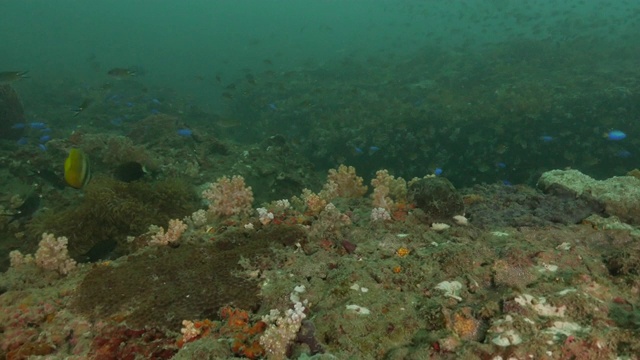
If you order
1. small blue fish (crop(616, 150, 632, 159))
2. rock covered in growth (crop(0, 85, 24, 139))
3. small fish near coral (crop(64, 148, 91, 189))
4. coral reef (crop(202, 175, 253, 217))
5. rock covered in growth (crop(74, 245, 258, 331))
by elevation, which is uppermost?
small fish near coral (crop(64, 148, 91, 189))

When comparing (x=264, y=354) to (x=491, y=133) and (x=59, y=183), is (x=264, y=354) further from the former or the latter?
(x=491, y=133)

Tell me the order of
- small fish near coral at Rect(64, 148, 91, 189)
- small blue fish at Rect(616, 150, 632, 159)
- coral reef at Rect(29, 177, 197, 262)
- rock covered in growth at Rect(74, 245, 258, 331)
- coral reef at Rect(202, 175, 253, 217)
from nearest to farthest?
1. rock covered in growth at Rect(74, 245, 258, 331)
2. small fish near coral at Rect(64, 148, 91, 189)
3. coral reef at Rect(202, 175, 253, 217)
4. coral reef at Rect(29, 177, 197, 262)
5. small blue fish at Rect(616, 150, 632, 159)

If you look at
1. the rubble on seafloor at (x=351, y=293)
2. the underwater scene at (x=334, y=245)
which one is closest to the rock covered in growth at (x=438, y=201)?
the underwater scene at (x=334, y=245)

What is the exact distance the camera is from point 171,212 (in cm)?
659

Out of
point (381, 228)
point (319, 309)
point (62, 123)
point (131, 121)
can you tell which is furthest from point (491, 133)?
point (62, 123)

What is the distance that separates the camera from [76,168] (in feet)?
14.8

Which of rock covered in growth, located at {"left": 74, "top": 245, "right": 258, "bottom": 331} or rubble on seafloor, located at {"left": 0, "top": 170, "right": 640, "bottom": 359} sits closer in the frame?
rubble on seafloor, located at {"left": 0, "top": 170, "right": 640, "bottom": 359}

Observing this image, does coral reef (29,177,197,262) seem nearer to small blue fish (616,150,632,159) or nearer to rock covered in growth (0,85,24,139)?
rock covered in growth (0,85,24,139)

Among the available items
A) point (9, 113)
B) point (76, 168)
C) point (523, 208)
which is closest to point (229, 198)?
point (76, 168)

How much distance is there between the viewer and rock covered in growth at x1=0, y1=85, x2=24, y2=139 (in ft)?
42.5

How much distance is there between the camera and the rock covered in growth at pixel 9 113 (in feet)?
42.5

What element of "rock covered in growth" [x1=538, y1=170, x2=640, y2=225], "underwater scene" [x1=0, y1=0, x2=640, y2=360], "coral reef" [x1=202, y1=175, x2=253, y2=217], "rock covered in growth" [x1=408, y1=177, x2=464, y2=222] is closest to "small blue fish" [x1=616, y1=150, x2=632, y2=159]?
"underwater scene" [x1=0, y1=0, x2=640, y2=360]

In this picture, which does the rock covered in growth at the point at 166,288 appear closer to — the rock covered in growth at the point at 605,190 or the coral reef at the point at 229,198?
the coral reef at the point at 229,198

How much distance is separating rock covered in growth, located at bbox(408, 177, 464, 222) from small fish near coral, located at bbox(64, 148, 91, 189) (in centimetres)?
445
